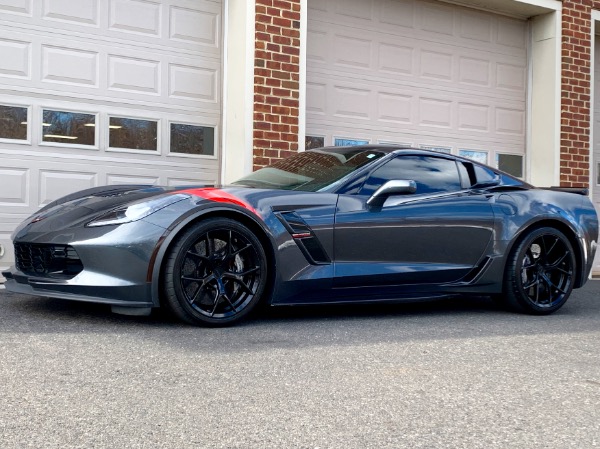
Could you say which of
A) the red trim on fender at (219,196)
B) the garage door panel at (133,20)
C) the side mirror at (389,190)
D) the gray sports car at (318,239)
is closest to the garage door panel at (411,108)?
the garage door panel at (133,20)

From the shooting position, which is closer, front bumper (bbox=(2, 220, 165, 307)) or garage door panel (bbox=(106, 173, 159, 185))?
front bumper (bbox=(2, 220, 165, 307))

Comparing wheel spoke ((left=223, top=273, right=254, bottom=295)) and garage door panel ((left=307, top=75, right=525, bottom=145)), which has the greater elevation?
garage door panel ((left=307, top=75, right=525, bottom=145))

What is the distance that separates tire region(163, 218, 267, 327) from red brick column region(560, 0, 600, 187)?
279 inches

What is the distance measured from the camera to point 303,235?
5.20m

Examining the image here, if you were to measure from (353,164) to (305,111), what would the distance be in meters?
Answer: 3.53

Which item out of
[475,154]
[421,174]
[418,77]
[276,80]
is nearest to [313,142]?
[276,80]

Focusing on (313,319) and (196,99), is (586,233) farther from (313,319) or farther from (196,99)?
(196,99)

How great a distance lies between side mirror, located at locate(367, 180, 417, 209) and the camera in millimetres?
5469

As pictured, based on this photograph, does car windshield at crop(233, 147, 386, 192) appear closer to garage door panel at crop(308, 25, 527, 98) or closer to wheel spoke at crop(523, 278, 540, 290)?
wheel spoke at crop(523, 278, 540, 290)

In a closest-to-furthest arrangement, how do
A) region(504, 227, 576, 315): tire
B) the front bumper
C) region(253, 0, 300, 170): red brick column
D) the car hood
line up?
the front bumper < the car hood < region(504, 227, 576, 315): tire < region(253, 0, 300, 170): red brick column

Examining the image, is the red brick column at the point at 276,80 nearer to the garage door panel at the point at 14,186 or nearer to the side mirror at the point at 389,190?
the garage door panel at the point at 14,186

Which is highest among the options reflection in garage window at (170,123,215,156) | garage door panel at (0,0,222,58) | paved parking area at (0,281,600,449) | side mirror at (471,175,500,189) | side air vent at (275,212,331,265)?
garage door panel at (0,0,222,58)

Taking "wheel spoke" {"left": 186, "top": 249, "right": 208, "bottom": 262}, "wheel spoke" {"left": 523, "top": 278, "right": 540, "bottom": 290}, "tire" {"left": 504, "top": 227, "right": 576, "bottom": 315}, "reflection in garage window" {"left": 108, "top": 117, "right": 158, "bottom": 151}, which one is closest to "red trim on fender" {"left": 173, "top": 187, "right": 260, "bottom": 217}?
"wheel spoke" {"left": 186, "top": 249, "right": 208, "bottom": 262}

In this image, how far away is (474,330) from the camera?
17.2ft
